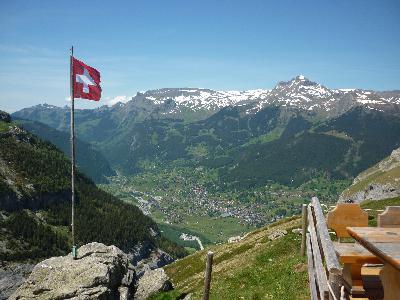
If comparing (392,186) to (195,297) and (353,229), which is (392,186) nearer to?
(195,297)

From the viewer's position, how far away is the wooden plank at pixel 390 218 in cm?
815

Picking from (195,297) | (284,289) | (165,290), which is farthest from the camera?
(165,290)

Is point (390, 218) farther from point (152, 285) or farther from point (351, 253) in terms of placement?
point (152, 285)

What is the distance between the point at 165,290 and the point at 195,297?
7.64 meters

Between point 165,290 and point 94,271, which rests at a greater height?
point 94,271

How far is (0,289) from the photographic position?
600ft

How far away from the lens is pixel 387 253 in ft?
14.8

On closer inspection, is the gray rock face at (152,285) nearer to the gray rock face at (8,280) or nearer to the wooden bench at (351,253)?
the wooden bench at (351,253)

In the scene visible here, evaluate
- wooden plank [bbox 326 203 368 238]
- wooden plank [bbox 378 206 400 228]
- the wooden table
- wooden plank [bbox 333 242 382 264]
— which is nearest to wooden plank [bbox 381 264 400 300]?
the wooden table

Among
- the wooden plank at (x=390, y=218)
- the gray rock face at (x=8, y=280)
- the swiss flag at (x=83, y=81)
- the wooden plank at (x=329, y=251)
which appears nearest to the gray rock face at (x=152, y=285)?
the swiss flag at (x=83, y=81)

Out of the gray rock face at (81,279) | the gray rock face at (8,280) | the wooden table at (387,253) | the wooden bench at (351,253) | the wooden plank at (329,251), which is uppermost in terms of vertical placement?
the wooden table at (387,253)

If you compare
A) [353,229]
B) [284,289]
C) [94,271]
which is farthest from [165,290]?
[353,229]

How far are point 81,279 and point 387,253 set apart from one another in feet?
107

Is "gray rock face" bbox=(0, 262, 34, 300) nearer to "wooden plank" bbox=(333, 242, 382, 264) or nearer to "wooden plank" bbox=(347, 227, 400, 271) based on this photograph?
"wooden plank" bbox=(333, 242, 382, 264)
